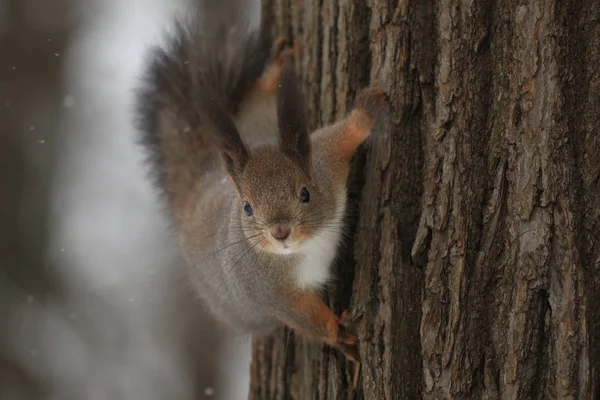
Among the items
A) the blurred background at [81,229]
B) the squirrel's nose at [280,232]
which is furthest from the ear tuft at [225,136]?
the blurred background at [81,229]

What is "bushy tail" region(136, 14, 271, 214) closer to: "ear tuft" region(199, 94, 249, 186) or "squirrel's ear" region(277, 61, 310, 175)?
"ear tuft" region(199, 94, 249, 186)

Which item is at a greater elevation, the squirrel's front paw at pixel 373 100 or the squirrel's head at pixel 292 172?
the squirrel's front paw at pixel 373 100

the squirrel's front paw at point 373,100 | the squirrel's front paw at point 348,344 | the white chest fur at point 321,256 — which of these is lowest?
the squirrel's front paw at point 348,344

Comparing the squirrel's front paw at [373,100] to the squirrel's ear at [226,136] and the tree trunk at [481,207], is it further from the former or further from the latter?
the squirrel's ear at [226,136]

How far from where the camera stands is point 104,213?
6.82 m

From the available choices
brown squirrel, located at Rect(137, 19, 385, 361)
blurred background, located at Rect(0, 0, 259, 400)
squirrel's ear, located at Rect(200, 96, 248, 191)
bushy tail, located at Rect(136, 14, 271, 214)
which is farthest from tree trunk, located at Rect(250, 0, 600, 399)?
blurred background, located at Rect(0, 0, 259, 400)

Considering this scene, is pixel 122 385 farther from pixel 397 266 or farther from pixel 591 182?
pixel 591 182

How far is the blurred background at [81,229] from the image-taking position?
20.9ft

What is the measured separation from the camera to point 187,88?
3314mm

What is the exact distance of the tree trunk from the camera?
213cm

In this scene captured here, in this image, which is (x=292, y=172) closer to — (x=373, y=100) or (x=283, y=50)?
(x=373, y=100)

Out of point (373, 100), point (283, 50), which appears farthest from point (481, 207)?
point (283, 50)

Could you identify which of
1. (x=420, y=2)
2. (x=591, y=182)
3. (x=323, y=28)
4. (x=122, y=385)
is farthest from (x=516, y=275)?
(x=122, y=385)

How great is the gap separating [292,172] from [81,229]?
4526mm
